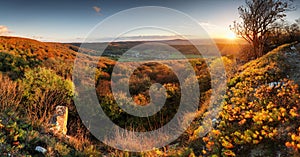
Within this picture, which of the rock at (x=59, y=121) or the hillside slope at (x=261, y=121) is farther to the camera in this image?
the rock at (x=59, y=121)

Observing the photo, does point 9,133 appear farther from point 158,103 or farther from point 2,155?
point 158,103

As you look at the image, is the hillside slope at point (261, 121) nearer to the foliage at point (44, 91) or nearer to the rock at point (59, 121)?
the rock at point (59, 121)

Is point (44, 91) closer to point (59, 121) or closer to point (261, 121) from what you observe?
point (59, 121)

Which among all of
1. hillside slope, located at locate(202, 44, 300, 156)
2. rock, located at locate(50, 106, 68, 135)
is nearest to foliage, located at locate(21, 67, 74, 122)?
rock, located at locate(50, 106, 68, 135)

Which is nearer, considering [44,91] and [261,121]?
[261,121]

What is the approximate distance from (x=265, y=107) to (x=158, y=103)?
6.48m

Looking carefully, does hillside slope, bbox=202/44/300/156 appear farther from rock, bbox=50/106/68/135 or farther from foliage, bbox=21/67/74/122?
foliage, bbox=21/67/74/122

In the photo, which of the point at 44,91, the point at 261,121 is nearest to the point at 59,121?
the point at 44,91

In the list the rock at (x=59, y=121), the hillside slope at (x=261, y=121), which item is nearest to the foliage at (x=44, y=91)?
the rock at (x=59, y=121)

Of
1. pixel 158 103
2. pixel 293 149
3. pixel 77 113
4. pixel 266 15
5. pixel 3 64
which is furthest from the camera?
pixel 3 64

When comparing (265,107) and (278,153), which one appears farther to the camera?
(265,107)

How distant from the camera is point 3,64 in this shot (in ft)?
46.0

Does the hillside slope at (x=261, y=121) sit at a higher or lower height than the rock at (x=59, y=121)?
higher

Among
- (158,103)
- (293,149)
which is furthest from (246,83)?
(158,103)
